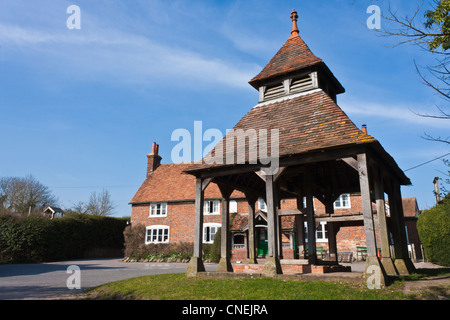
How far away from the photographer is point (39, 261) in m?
26.4

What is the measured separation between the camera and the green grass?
6.86 meters

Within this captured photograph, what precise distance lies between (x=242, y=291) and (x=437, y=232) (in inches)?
674

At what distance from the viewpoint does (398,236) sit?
11.8 meters

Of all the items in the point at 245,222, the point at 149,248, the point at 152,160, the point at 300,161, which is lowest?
the point at 149,248

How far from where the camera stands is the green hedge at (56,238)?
25594 mm

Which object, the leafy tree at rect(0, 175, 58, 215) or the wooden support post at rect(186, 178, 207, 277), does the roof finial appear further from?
the leafy tree at rect(0, 175, 58, 215)

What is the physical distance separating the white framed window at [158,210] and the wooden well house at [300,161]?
19.0m

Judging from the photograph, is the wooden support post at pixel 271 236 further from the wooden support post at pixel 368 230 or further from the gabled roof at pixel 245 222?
the gabled roof at pixel 245 222

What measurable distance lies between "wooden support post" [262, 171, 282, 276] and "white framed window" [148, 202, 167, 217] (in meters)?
23.1

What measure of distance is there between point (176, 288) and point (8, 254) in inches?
931

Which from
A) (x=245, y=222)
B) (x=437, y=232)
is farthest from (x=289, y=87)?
(x=245, y=222)

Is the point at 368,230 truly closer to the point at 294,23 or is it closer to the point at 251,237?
the point at 251,237
